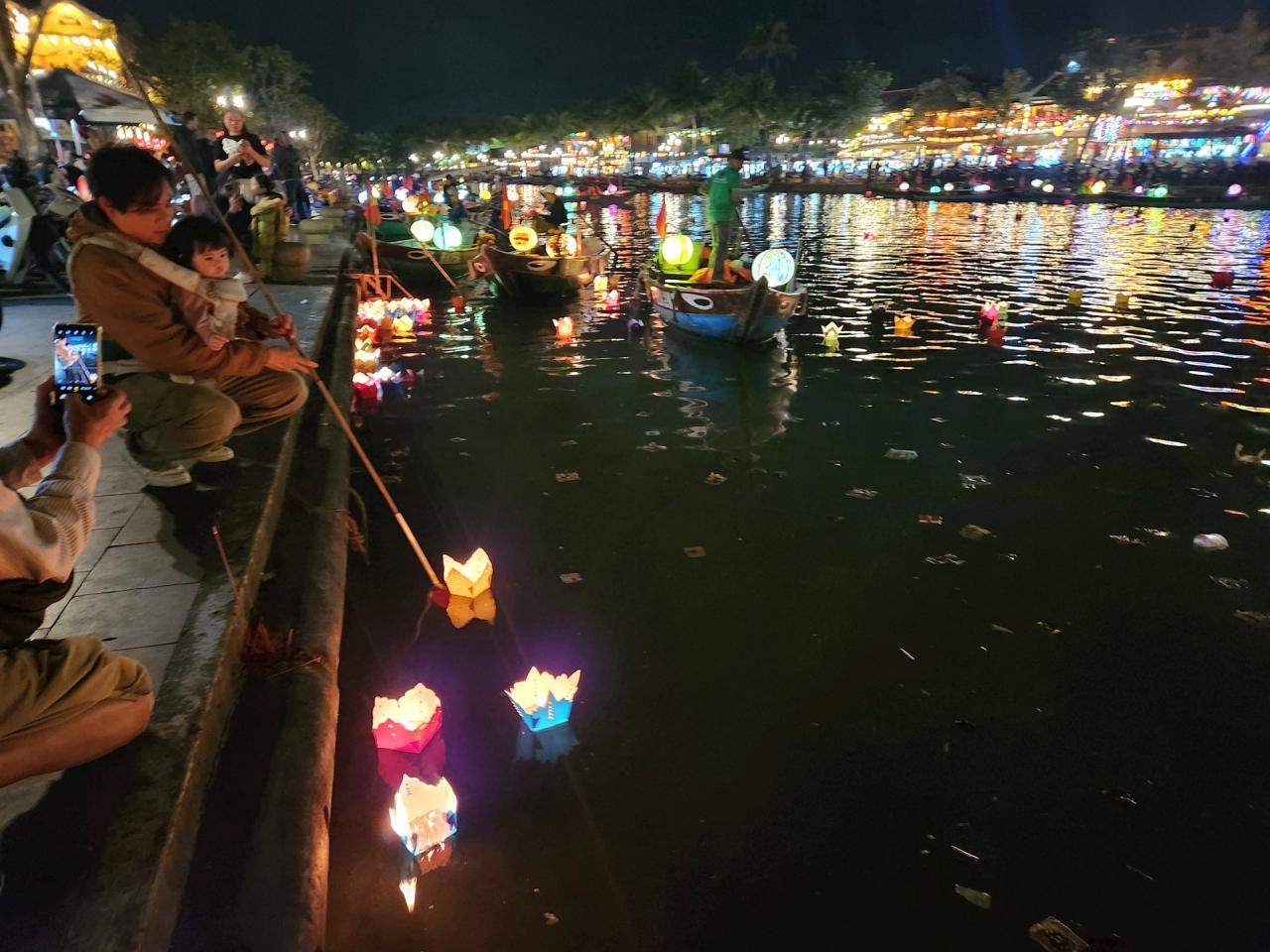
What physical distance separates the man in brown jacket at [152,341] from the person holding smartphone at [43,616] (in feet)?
4.94

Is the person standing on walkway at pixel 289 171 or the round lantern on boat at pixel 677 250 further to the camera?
the person standing on walkway at pixel 289 171

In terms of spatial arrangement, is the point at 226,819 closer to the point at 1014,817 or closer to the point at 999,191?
the point at 1014,817

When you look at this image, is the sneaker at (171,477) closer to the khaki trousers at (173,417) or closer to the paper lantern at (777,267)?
the khaki trousers at (173,417)

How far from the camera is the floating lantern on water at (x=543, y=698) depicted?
13.0ft

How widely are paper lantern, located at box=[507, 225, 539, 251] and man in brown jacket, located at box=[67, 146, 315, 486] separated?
1184 centimetres

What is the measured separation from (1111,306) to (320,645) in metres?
16.6

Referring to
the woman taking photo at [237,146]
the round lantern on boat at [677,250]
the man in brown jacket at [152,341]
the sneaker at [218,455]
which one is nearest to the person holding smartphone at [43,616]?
the man in brown jacket at [152,341]

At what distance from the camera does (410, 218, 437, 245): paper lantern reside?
17.5m

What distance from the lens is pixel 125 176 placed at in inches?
138

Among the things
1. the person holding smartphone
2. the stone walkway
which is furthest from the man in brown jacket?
the person holding smartphone

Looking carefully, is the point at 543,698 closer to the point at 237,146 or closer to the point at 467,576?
the point at 467,576

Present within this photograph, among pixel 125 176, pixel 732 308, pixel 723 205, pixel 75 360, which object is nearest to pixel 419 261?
pixel 723 205

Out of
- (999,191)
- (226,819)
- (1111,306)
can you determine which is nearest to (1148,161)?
(999,191)

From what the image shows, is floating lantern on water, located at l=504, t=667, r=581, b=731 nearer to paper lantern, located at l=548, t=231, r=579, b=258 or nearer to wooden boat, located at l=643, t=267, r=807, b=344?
wooden boat, located at l=643, t=267, r=807, b=344
